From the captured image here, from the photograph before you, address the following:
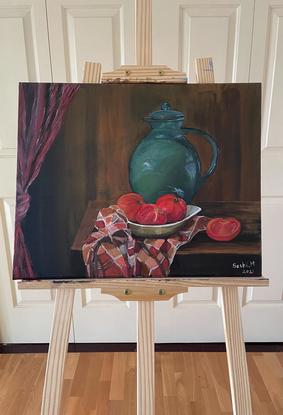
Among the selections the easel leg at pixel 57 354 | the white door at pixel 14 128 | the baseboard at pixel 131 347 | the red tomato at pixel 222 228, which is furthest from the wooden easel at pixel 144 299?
the baseboard at pixel 131 347

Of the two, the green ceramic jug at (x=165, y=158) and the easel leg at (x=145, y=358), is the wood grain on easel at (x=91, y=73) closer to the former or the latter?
the green ceramic jug at (x=165, y=158)

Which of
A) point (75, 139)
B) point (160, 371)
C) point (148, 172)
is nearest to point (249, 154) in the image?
point (148, 172)

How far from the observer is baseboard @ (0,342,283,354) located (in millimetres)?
1627

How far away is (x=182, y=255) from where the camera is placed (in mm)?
855

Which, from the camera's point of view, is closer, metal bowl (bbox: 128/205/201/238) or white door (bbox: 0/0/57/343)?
metal bowl (bbox: 128/205/201/238)

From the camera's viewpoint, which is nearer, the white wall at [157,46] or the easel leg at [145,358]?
the easel leg at [145,358]

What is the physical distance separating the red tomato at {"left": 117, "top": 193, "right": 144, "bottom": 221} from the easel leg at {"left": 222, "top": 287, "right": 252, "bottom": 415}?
0.98 feet

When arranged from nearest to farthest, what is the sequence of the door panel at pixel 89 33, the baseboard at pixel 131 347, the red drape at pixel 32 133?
the red drape at pixel 32 133, the door panel at pixel 89 33, the baseboard at pixel 131 347

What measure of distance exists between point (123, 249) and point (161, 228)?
0.10 meters

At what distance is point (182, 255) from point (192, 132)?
0.30m

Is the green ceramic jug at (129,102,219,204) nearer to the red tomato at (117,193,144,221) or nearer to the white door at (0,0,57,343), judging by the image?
the red tomato at (117,193,144,221)

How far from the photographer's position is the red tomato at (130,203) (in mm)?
848
